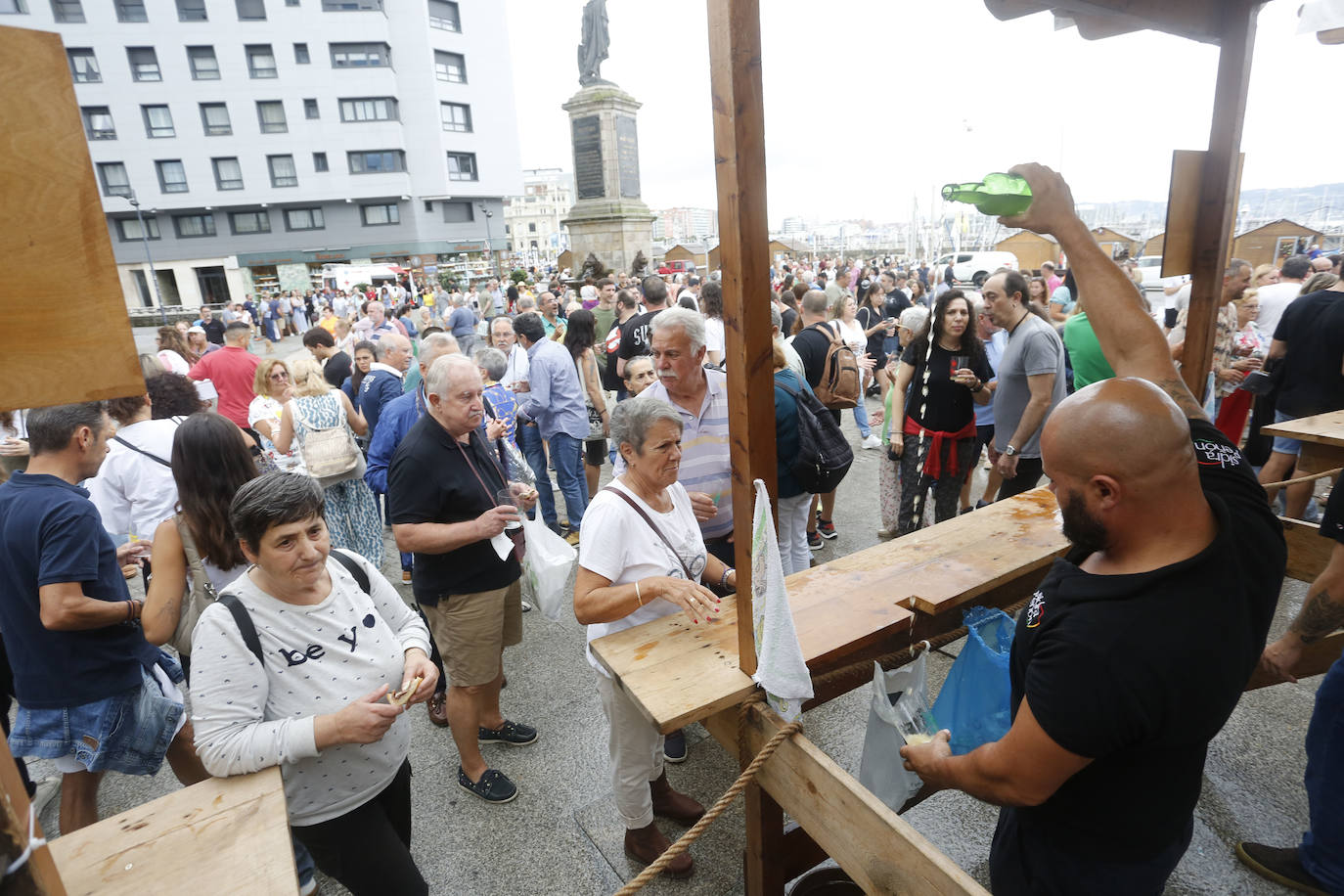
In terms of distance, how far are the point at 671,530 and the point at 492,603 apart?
3.40 ft

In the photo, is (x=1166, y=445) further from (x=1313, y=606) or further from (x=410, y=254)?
(x=410, y=254)

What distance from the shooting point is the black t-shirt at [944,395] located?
14.7 ft

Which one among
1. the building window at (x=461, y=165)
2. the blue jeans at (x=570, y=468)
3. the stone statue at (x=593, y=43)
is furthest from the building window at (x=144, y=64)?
the blue jeans at (x=570, y=468)

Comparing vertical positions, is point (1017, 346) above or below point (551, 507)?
above

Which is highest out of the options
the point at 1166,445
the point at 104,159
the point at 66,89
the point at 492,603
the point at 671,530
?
the point at 104,159

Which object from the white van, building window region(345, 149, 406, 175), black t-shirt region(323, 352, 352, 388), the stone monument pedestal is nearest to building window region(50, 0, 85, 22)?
building window region(345, 149, 406, 175)

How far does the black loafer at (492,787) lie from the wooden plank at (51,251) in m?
2.62

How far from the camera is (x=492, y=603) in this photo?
9.69 feet

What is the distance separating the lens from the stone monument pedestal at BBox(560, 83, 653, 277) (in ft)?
61.4

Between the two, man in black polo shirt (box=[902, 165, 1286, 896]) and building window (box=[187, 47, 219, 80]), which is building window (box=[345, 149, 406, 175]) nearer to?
building window (box=[187, 47, 219, 80])

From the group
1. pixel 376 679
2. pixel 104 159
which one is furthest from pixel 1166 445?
pixel 104 159

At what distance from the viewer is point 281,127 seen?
3566cm

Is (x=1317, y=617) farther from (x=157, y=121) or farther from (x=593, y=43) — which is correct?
(x=157, y=121)

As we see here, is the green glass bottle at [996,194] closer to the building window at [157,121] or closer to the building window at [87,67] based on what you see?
the building window at [157,121]
